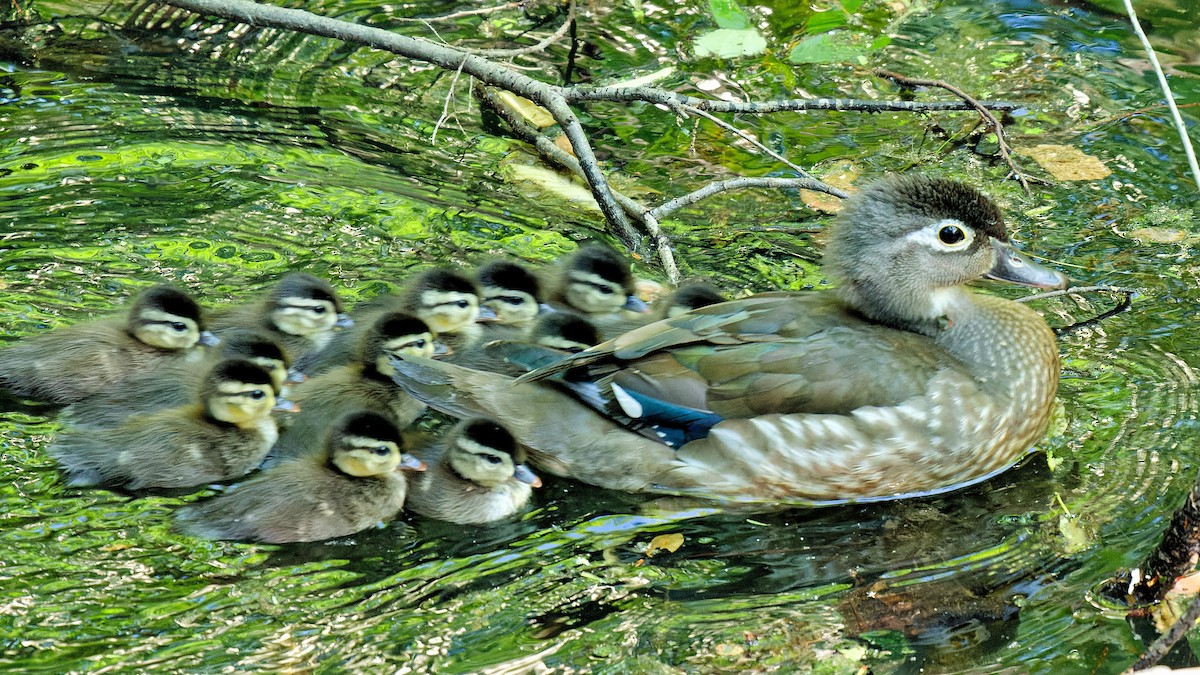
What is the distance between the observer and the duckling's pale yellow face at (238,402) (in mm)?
4758

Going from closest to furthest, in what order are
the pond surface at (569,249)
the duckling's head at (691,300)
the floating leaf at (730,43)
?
the pond surface at (569,249), the duckling's head at (691,300), the floating leaf at (730,43)

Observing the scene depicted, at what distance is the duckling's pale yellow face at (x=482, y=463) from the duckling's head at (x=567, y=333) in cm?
70

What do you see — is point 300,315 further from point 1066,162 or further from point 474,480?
point 1066,162

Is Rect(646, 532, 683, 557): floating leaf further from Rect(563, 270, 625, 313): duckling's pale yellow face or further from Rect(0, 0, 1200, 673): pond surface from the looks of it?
Rect(563, 270, 625, 313): duckling's pale yellow face

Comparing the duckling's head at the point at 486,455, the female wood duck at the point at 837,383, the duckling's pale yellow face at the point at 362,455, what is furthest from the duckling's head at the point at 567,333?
the duckling's pale yellow face at the point at 362,455

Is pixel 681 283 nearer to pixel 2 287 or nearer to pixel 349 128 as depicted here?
pixel 349 128

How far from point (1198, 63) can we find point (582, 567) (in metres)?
5.54

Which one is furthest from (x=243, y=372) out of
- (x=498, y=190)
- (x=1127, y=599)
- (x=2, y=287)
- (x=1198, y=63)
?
(x=1198, y=63)

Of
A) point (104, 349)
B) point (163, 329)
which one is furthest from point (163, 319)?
point (104, 349)

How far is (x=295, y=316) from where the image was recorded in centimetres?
538

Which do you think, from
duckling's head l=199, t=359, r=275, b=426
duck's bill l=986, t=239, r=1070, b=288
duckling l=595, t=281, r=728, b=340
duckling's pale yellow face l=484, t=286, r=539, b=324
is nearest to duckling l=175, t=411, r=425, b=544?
duckling's head l=199, t=359, r=275, b=426

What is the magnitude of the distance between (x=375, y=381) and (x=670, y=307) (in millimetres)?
1279

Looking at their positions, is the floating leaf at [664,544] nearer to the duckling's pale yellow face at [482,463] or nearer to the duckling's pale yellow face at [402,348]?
the duckling's pale yellow face at [482,463]

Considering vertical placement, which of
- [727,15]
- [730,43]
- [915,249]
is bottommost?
[915,249]
